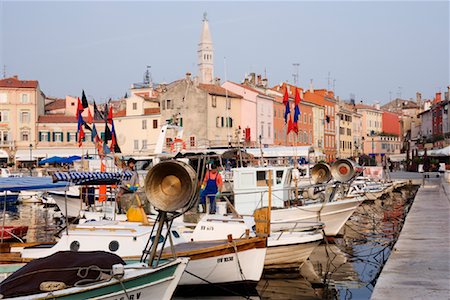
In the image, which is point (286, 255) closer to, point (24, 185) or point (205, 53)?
point (24, 185)

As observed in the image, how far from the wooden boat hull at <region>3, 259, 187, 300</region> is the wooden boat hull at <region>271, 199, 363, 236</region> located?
8.98m

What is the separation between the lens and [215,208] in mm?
20828

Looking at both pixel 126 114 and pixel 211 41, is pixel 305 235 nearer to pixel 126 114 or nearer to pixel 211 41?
pixel 126 114

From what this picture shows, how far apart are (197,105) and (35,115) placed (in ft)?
83.4

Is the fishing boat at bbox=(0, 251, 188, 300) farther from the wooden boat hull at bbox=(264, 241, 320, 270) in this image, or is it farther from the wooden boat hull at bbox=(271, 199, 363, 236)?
the wooden boat hull at bbox=(271, 199, 363, 236)

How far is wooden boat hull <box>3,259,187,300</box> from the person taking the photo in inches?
425

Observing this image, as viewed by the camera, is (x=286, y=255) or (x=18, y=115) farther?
(x=18, y=115)

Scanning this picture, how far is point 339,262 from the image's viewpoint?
2188 centimetres

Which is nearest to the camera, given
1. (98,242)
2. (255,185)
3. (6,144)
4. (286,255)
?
(98,242)

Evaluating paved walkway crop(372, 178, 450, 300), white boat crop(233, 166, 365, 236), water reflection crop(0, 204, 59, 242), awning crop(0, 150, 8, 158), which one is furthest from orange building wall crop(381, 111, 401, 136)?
white boat crop(233, 166, 365, 236)

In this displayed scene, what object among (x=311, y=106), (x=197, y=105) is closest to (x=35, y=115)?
(x=197, y=105)

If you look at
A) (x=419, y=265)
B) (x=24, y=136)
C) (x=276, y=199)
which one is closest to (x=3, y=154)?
(x=24, y=136)

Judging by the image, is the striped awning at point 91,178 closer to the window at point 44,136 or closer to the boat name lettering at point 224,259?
the boat name lettering at point 224,259

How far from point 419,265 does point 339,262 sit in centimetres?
661
